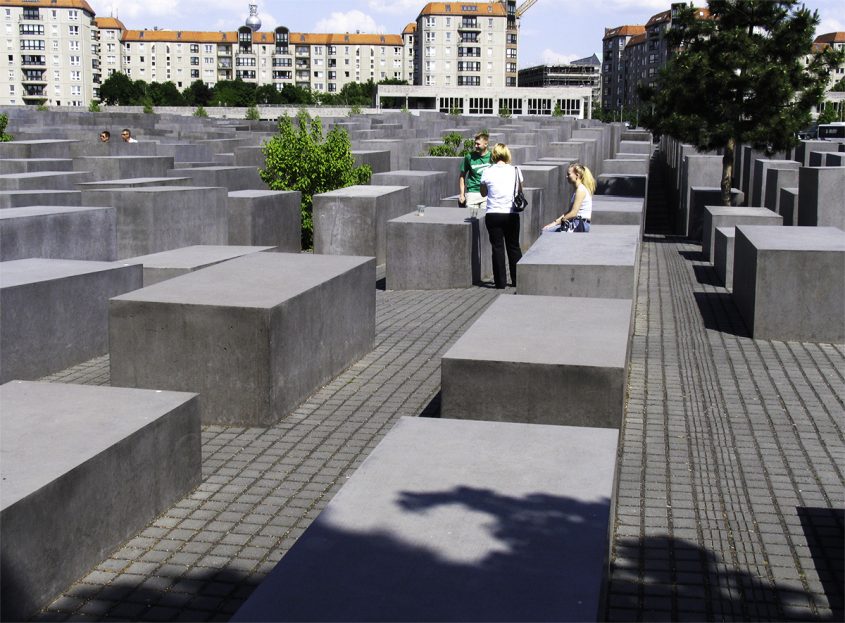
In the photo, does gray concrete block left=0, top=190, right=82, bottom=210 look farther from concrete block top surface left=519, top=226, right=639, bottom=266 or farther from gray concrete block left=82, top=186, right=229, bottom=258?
concrete block top surface left=519, top=226, right=639, bottom=266

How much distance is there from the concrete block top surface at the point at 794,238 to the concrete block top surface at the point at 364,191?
204 inches

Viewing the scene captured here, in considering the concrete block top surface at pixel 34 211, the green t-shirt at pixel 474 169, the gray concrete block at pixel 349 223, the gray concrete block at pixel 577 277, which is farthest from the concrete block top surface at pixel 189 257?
the green t-shirt at pixel 474 169

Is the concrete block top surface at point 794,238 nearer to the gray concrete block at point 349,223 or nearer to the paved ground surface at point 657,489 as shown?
the paved ground surface at point 657,489

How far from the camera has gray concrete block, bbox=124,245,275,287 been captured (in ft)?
33.0

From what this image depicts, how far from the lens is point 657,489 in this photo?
6.17 m

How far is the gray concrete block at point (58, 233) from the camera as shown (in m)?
10.4

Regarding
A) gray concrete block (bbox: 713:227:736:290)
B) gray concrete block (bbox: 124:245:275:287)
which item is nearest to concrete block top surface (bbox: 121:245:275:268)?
gray concrete block (bbox: 124:245:275:287)

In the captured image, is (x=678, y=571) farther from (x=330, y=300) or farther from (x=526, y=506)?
(x=330, y=300)

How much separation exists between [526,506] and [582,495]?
0.27 m

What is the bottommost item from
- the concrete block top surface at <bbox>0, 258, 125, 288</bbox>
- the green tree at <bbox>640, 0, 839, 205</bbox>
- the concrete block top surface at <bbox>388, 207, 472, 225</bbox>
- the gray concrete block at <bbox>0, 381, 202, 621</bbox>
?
the gray concrete block at <bbox>0, 381, 202, 621</bbox>

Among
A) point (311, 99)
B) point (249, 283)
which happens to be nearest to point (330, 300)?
point (249, 283)

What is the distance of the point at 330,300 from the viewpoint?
845 centimetres

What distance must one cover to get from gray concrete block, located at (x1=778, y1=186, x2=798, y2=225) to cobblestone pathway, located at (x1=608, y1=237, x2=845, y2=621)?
751 centimetres

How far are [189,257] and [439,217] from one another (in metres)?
4.17
